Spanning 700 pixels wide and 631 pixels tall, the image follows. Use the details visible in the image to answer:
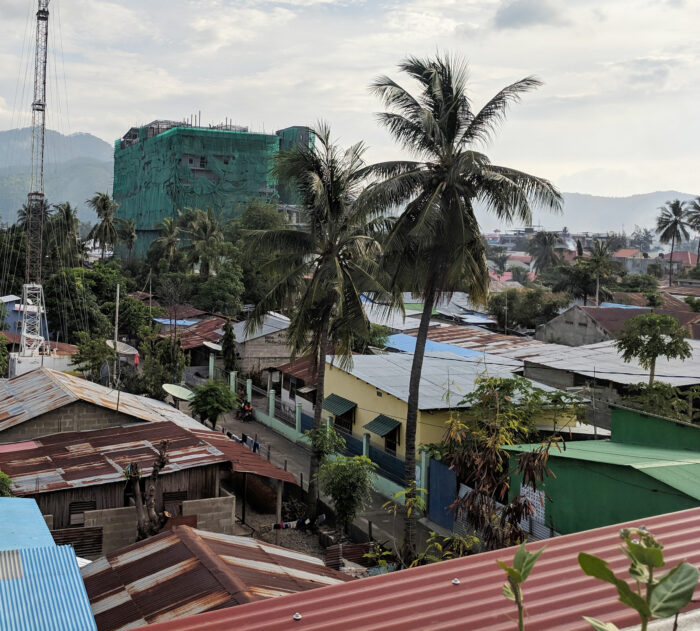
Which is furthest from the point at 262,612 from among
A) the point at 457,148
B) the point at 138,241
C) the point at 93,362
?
the point at 138,241

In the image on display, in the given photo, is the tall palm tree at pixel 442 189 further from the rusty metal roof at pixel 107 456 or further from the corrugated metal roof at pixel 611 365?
the corrugated metal roof at pixel 611 365

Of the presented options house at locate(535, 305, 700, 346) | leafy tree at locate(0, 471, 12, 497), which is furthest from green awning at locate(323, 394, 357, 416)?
house at locate(535, 305, 700, 346)

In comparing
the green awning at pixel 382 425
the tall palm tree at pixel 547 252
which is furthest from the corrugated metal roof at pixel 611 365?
the tall palm tree at pixel 547 252

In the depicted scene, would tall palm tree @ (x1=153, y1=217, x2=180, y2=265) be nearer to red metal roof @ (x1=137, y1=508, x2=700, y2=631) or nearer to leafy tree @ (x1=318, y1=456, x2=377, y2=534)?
leafy tree @ (x1=318, y1=456, x2=377, y2=534)

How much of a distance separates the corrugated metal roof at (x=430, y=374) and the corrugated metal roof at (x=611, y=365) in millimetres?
1721

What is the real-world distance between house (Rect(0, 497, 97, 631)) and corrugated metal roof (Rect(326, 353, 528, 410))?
40.5 feet

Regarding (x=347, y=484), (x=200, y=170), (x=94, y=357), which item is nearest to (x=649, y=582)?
(x=347, y=484)

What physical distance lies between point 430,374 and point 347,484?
719 centimetres

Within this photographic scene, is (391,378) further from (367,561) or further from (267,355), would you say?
(267,355)

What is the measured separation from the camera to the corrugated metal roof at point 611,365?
75.0 feet

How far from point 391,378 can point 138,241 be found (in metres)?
84.7

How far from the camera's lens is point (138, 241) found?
100m

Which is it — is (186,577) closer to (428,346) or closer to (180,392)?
(180,392)

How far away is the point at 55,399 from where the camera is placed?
17625 millimetres
